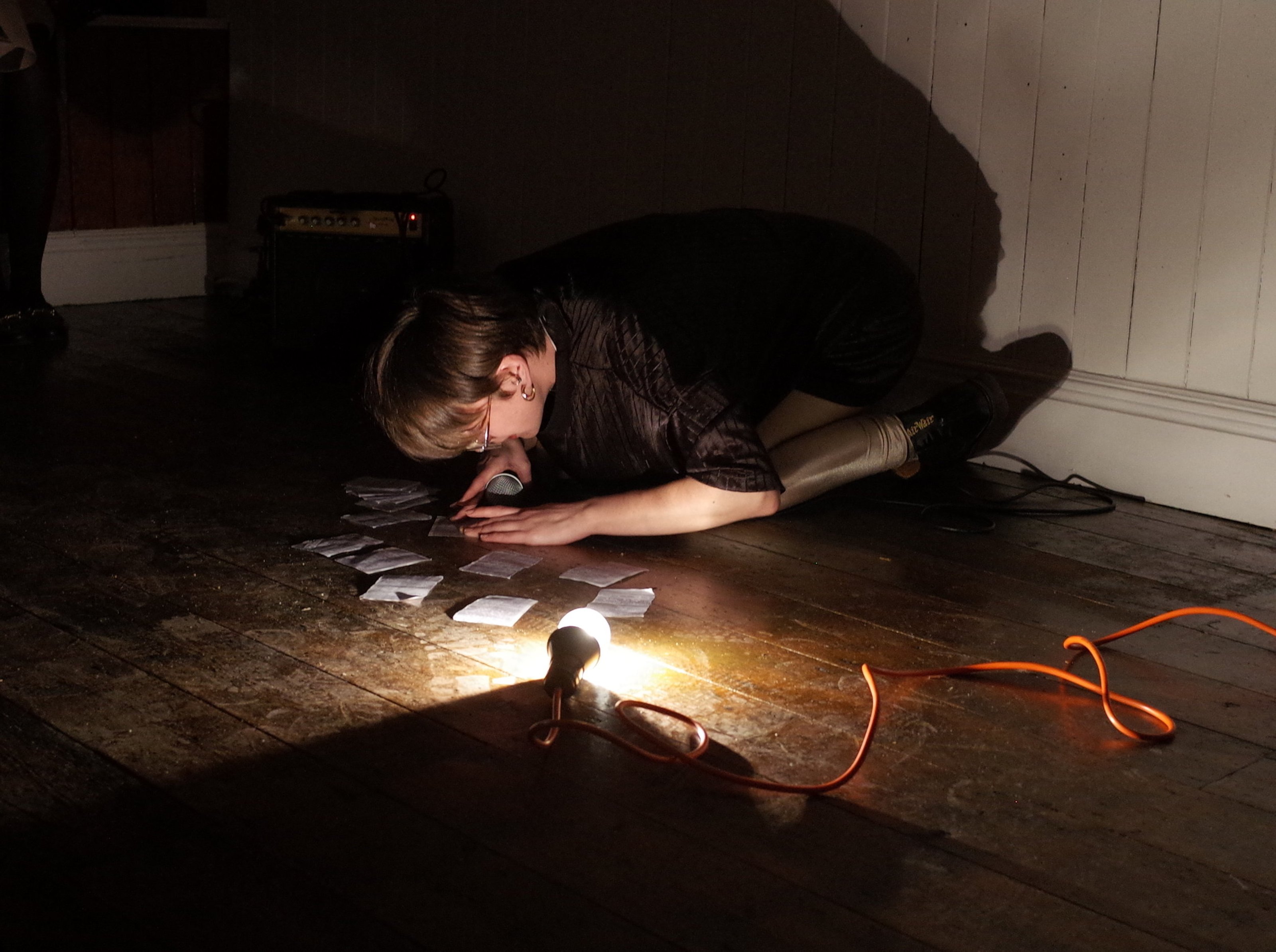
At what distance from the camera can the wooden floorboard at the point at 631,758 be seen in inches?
48.7

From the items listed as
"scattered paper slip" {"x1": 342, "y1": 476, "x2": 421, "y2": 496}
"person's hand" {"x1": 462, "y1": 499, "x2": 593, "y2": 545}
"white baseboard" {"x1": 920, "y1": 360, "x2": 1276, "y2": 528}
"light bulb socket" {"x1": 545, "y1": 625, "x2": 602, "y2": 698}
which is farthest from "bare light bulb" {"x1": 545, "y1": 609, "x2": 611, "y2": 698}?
"white baseboard" {"x1": 920, "y1": 360, "x2": 1276, "y2": 528}

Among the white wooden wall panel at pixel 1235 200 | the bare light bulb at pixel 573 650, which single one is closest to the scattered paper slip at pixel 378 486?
the bare light bulb at pixel 573 650

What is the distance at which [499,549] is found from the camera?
226cm

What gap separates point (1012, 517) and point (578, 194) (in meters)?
1.67

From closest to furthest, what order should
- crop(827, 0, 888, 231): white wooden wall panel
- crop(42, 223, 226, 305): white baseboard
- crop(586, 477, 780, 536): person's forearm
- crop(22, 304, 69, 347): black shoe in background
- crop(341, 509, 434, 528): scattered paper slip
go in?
crop(586, 477, 780, 536): person's forearm < crop(341, 509, 434, 528): scattered paper slip < crop(827, 0, 888, 231): white wooden wall panel < crop(22, 304, 69, 347): black shoe in background < crop(42, 223, 226, 305): white baseboard

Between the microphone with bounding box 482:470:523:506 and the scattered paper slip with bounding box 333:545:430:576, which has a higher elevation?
the microphone with bounding box 482:470:523:506

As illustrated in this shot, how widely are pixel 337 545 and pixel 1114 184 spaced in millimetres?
1666

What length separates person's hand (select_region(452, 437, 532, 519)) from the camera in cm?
242

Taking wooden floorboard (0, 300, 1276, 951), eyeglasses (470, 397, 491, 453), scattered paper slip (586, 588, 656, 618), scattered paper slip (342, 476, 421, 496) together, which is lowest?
wooden floorboard (0, 300, 1276, 951)

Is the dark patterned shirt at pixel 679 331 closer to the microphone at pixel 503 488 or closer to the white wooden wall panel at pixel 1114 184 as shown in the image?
the microphone at pixel 503 488

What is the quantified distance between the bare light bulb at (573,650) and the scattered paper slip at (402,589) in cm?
35

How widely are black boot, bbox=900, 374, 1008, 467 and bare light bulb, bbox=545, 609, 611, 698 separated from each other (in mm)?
1040

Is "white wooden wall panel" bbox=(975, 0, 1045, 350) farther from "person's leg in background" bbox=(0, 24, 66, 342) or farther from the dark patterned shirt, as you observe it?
"person's leg in background" bbox=(0, 24, 66, 342)

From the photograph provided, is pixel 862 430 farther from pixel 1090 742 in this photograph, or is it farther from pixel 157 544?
pixel 157 544
